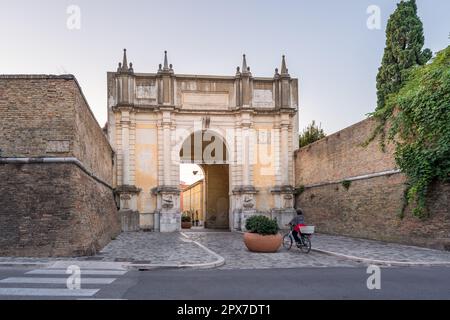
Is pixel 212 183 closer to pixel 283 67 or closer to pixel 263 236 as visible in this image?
pixel 283 67

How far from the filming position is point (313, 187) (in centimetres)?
2380

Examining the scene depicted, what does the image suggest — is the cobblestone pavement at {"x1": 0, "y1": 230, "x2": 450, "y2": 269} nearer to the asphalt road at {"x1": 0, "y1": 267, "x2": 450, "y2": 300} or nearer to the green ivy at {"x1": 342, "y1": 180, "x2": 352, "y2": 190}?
the asphalt road at {"x1": 0, "y1": 267, "x2": 450, "y2": 300}

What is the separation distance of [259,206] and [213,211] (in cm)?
727

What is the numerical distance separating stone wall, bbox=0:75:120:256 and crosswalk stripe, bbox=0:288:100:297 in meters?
4.62

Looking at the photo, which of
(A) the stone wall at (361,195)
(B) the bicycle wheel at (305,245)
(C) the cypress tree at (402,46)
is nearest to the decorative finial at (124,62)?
(A) the stone wall at (361,195)

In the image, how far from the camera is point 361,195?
18188mm

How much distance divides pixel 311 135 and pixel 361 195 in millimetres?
15275

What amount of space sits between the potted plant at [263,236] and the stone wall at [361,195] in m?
4.94

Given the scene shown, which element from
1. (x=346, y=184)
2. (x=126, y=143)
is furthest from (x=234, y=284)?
→ (x=126, y=143)

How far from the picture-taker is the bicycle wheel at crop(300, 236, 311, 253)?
13.5 metres

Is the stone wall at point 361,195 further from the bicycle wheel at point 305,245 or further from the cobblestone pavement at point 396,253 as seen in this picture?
the bicycle wheel at point 305,245

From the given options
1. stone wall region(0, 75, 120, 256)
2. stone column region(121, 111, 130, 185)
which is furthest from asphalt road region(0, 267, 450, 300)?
stone column region(121, 111, 130, 185)
